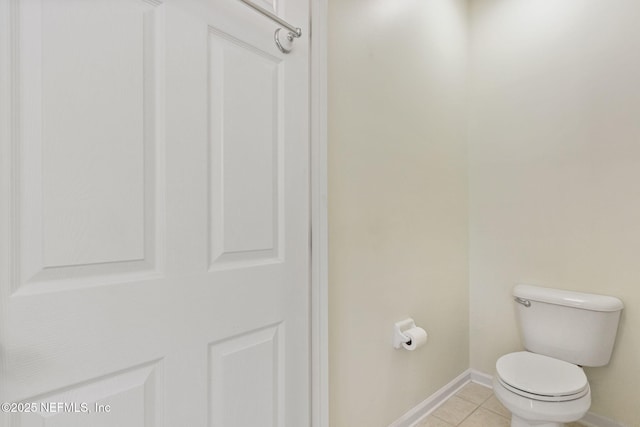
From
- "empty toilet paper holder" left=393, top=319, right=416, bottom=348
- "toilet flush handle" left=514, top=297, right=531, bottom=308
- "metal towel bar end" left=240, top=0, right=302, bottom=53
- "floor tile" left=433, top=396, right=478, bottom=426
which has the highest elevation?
"metal towel bar end" left=240, top=0, right=302, bottom=53

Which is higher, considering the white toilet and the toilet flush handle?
the toilet flush handle

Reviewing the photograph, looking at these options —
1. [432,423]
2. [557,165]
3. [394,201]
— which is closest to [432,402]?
[432,423]

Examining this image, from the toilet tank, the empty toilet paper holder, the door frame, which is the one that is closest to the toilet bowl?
the toilet tank

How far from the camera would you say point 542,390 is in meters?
1.36

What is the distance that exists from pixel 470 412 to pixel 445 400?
0.48ft

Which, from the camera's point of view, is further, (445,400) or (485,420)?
(445,400)

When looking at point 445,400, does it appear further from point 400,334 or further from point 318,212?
point 318,212

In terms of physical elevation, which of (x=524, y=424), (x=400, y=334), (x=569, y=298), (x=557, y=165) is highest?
(x=557, y=165)

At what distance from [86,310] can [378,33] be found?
1.52 meters

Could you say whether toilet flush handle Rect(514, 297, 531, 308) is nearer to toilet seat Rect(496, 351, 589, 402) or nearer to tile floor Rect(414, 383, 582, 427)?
toilet seat Rect(496, 351, 589, 402)

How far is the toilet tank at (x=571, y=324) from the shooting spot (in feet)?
5.18

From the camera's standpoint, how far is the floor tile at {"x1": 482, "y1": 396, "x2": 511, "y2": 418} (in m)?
1.80

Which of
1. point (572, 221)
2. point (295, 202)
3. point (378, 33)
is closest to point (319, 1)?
point (378, 33)

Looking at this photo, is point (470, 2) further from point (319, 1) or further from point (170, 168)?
point (170, 168)
